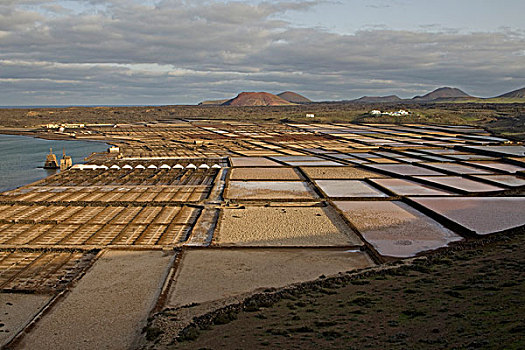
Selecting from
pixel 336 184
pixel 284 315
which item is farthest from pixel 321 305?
pixel 336 184

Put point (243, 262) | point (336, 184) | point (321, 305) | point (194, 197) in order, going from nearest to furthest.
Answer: point (321, 305) < point (243, 262) < point (194, 197) < point (336, 184)

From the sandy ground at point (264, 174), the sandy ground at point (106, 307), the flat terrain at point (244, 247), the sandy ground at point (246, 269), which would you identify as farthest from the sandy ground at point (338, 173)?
the sandy ground at point (106, 307)

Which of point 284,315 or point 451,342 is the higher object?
point 451,342

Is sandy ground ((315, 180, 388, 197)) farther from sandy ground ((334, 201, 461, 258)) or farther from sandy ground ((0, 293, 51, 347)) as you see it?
sandy ground ((0, 293, 51, 347))

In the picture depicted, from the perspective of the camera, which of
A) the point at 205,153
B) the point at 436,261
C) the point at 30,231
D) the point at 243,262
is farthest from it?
the point at 205,153

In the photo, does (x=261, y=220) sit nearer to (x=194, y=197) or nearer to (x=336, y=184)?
(x=194, y=197)

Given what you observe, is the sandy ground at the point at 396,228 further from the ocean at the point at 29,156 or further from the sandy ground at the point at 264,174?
the ocean at the point at 29,156
